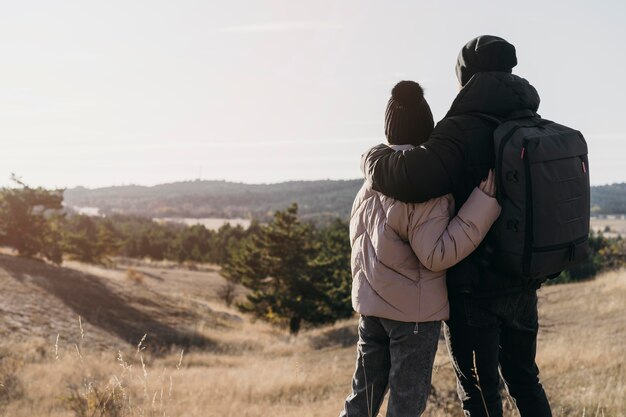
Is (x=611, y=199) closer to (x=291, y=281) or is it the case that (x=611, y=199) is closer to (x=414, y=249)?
(x=291, y=281)

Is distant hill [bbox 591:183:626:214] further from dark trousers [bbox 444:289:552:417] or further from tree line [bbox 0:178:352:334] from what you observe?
dark trousers [bbox 444:289:552:417]

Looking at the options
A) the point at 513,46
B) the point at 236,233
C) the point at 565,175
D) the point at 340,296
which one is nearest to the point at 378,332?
the point at 565,175

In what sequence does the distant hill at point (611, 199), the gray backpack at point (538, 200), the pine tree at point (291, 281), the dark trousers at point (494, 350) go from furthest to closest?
the distant hill at point (611, 199)
the pine tree at point (291, 281)
the dark trousers at point (494, 350)
the gray backpack at point (538, 200)

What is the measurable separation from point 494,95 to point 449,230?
0.63m

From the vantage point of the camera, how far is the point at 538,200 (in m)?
2.07

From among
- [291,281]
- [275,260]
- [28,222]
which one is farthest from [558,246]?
[28,222]

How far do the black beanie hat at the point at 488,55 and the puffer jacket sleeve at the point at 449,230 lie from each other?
1.97 ft

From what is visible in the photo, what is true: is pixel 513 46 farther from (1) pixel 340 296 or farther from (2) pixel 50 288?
(1) pixel 340 296

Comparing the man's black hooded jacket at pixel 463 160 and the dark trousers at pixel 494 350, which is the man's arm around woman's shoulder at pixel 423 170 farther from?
the dark trousers at pixel 494 350

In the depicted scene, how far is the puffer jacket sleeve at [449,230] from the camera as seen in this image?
2.12 metres

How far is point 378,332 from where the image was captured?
94.2 inches

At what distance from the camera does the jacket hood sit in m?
2.25

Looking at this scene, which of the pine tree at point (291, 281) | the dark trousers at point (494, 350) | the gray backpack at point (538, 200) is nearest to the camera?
the gray backpack at point (538, 200)

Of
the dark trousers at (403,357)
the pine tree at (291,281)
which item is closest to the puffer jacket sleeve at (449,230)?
the dark trousers at (403,357)
